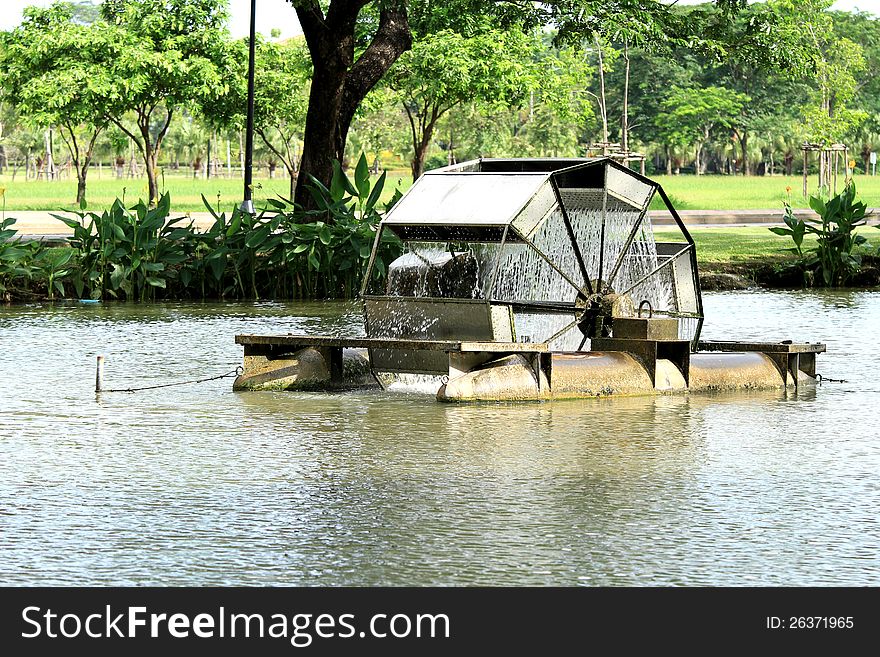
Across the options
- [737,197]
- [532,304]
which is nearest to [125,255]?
[532,304]

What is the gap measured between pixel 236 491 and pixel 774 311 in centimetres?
1228

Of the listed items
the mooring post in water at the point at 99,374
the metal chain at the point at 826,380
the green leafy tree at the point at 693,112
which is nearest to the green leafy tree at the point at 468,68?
the metal chain at the point at 826,380

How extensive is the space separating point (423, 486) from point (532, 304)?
5.04 m

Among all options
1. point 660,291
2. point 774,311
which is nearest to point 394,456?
point 660,291

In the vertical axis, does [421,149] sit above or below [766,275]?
above

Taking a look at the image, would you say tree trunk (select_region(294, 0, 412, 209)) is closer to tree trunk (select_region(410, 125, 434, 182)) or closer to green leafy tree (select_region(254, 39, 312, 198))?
green leafy tree (select_region(254, 39, 312, 198))

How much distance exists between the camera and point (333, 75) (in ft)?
75.6

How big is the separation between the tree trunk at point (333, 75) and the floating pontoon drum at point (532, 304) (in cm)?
886

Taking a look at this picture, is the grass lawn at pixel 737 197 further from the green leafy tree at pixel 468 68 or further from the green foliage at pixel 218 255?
the green foliage at pixel 218 255

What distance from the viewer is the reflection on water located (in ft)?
21.9

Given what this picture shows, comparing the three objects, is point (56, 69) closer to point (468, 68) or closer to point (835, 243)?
point (468, 68)

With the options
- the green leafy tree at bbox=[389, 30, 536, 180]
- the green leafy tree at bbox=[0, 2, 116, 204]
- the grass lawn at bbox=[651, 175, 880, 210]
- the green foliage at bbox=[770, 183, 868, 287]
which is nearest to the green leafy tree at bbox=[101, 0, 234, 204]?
the green leafy tree at bbox=[0, 2, 116, 204]
